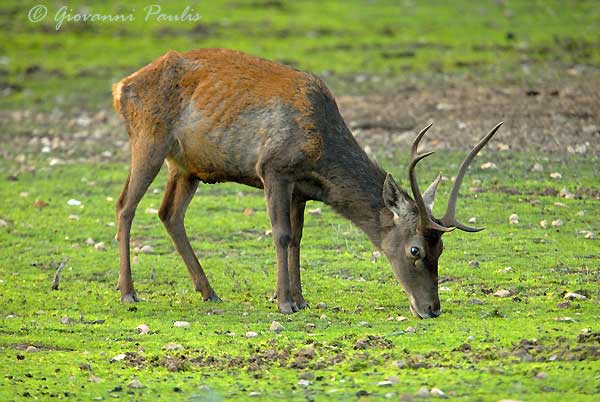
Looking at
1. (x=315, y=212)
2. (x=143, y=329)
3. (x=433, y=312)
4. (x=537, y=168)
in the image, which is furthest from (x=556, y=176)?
(x=143, y=329)

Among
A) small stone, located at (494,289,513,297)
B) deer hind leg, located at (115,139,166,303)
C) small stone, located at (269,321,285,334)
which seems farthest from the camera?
deer hind leg, located at (115,139,166,303)

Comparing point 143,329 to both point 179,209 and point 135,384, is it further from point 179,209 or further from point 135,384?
point 179,209

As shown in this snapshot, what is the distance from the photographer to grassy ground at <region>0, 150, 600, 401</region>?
26.7 ft

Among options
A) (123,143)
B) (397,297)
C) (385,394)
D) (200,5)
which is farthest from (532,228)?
(200,5)

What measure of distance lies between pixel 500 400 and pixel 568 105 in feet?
42.0

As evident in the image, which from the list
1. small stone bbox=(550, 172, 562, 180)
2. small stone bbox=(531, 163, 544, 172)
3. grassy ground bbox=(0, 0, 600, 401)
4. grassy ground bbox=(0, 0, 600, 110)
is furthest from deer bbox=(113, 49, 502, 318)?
grassy ground bbox=(0, 0, 600, 110)

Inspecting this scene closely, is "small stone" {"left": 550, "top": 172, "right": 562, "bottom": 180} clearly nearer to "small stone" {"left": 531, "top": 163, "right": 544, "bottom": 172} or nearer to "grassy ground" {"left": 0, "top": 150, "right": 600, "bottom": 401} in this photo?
"grassy ground" {"left": 0, "top": 150, "right": 600, "bottom": 401}

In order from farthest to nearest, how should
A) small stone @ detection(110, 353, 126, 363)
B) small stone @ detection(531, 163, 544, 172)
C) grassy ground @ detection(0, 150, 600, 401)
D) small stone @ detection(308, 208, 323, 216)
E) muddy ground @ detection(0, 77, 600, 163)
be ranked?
muddy ground @ detection(0, 77, 600, 163) < small stone @ detection(531, 163, 544, 172) < small stone @ detection(308, 208, 323, 216) < small stone @ detection(110, 353, 126, 363) < grassy ground @ detection(0, 150, 600, 401)

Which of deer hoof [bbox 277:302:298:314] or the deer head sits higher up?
the deer head

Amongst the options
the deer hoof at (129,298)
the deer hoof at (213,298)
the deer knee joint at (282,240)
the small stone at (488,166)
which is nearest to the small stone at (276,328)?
the deer knee joint at (282,240)

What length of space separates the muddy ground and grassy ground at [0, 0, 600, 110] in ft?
3.99

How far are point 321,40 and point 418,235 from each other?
58.0ft

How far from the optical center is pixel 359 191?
10906 mm

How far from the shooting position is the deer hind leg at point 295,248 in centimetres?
1088
